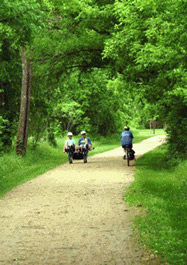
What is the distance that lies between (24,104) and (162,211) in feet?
53.3

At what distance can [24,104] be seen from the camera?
25.1m

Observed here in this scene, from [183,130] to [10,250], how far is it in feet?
47.5

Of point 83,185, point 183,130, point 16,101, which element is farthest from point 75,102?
point 83,185

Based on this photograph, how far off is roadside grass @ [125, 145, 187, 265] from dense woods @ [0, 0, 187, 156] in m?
2.96

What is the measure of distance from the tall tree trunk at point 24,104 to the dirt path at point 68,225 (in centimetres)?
1028

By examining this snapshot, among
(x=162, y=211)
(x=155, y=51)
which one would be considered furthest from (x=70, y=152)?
(x=162, y=211)

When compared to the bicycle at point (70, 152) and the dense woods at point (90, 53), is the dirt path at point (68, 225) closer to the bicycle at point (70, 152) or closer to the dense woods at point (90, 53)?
the dense woods at point (90, 53)

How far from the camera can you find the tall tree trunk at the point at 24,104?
2469 centimetres

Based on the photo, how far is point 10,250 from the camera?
23.0 ft

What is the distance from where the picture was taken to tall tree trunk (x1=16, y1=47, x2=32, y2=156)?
24.7 metres

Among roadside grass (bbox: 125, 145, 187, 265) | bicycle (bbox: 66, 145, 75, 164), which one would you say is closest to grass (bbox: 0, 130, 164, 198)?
bicycle (bbox: 66, 145, 75, 164)

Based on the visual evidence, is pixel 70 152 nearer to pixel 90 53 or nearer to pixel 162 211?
pixel 90 53

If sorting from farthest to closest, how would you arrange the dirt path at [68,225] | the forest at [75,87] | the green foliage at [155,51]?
the green foliage at [155,51] < the forest at [75,87] < the dirt path at [68,225]

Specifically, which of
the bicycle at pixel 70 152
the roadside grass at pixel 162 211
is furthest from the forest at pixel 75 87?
the bicycle at pixel 70 152
